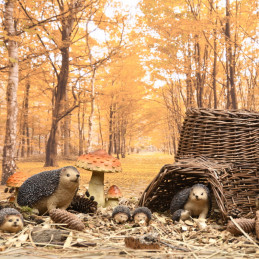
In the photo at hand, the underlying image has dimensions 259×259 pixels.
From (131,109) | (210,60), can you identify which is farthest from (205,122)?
(131,109)

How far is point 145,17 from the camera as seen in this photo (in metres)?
6.92

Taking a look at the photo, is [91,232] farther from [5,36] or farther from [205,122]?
[5,36]

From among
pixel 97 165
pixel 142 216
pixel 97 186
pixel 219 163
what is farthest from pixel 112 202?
pixel 219 163

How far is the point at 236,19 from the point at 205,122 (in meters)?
4.22

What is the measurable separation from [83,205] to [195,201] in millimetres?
1036

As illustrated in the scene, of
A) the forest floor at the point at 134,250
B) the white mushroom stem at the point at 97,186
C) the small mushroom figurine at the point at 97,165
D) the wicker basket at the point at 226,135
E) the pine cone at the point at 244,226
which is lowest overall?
the forest floor at the point at 134,250

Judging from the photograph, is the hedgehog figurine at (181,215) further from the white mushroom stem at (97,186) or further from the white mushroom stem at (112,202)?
the white mushroom stem at (97,186)

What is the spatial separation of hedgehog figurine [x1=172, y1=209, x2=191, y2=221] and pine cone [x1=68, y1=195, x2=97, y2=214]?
0.78 meters

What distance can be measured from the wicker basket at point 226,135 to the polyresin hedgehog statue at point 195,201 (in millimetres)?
408

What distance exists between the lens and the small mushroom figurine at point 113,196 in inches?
111

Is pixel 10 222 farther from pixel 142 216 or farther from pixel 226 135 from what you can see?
pixel 226 135

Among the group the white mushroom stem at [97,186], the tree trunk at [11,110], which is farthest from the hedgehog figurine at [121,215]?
the tree trunk at [11,110]

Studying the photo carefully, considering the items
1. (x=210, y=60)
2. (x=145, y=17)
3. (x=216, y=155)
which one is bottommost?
(x=216, y=155)

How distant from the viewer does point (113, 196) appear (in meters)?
2.81
